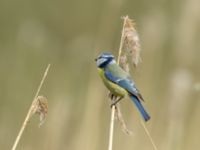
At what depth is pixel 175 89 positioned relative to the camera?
3.49 m

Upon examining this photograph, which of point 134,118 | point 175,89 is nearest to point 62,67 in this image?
point 134,118

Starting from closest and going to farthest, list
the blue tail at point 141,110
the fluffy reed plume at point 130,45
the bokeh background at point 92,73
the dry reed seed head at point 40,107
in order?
the dry reed seed head at point 40,107, the fluffy reed plume at point 130,45, the blue tail at point 141,110, the bokeh background at point 92,73

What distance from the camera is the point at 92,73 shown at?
3908mm

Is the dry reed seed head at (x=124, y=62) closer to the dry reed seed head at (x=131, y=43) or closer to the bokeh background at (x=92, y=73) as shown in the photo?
the dry reed seed head at (x=131, y=43)

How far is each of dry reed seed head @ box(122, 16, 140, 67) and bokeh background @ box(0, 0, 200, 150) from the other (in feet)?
3.24

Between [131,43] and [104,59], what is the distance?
0.26 metres

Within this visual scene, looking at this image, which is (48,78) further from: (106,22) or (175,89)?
(175,89)

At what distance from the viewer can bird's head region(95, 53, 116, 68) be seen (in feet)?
9.37

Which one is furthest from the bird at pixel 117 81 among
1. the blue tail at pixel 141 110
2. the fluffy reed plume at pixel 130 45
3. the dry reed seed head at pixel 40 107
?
the dry reed seed head at pixel 40 107

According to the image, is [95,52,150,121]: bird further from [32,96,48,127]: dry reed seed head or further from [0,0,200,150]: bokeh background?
[0,0,200,150]: bokeh background

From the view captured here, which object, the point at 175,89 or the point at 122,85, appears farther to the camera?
the point at 175,89

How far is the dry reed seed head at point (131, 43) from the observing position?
264cm

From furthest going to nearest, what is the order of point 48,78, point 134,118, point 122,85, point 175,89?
point 48,78 → point 134,118 → point 175,89 → point 122,85

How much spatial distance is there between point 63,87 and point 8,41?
39cm
